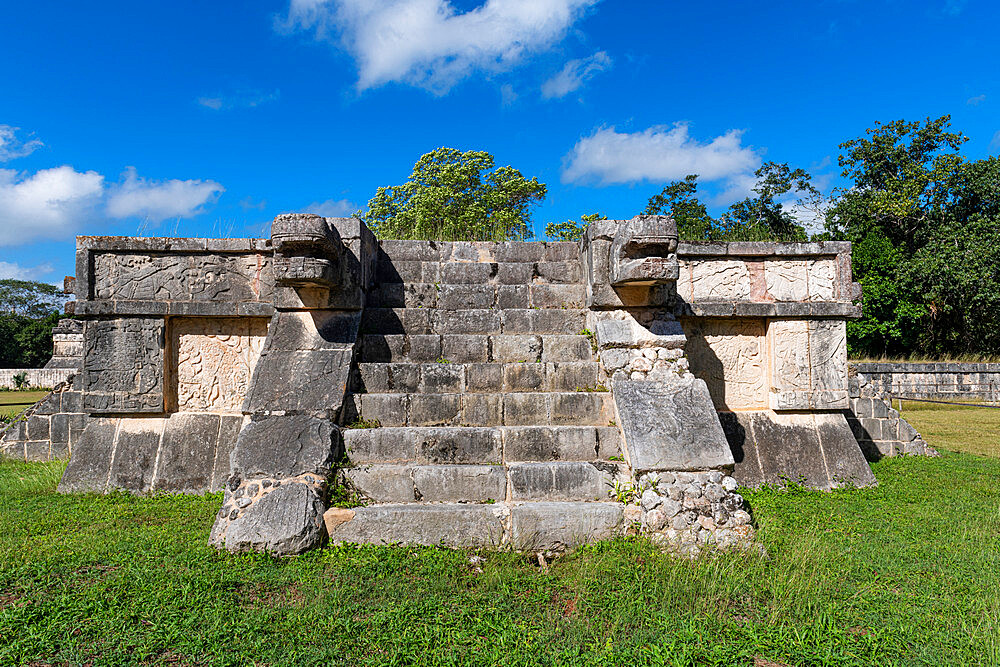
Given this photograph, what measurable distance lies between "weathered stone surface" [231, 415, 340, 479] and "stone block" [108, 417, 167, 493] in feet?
5.88

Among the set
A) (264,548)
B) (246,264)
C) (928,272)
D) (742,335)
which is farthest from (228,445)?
(928,272)

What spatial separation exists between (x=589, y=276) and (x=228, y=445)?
3664 millimetres

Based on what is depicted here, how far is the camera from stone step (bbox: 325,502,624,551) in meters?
3.30

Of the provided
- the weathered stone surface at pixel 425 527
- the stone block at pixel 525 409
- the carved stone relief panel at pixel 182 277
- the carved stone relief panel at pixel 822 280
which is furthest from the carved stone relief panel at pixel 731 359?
the carved stone relief panel at pixel 182 277

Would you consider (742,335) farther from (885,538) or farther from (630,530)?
(630,530)

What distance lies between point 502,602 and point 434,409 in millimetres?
1743

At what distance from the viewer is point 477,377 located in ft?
14.5

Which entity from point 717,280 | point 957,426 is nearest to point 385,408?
point 717,280

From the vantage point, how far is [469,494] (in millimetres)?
3570

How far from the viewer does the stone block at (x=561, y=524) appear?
330 cm

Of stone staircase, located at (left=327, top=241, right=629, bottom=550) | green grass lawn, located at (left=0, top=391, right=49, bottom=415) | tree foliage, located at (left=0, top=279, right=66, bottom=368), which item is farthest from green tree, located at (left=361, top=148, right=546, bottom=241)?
tree foliage, located at (left=0, top=279, right=66, bottom=368)

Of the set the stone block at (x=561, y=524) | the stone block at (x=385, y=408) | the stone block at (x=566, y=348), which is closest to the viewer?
the stone block at (x=561, y=524)

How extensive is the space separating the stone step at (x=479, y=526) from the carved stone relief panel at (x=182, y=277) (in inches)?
104

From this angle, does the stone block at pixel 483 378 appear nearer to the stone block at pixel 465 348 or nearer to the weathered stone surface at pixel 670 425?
the stone block at pixel 465 348
